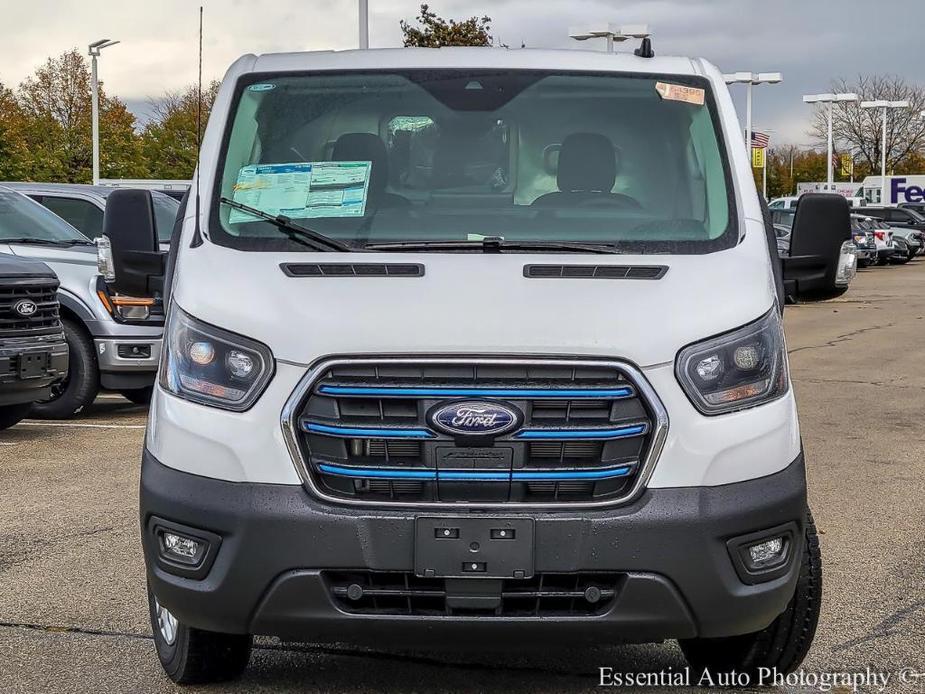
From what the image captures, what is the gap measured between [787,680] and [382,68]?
2.44 m

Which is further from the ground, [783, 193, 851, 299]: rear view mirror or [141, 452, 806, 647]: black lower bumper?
[783, 193, 851, 299]: rear view mirror

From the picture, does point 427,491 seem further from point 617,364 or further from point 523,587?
point 617,364

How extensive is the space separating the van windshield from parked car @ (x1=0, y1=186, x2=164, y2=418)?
6.85 m

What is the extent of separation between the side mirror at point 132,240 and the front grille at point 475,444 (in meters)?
1.36

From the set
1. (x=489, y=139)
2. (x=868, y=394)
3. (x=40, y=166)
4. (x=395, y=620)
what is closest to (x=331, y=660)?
(x=395, y=620)

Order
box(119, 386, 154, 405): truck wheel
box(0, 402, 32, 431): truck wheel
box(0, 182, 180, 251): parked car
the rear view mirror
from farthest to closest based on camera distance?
box(0, 182, 180, 251): parked car < box(119, 386, 154, 405): truck wheel < box(0, 402, 32, 431): truck wheel < the rear view mirror

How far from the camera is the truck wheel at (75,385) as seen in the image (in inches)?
460

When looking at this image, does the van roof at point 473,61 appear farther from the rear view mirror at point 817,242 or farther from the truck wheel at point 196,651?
the truck wheel at point 196,651

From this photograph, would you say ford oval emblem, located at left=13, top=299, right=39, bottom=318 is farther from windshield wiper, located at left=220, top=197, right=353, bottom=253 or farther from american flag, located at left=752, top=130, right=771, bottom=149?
american flag, located at left=752, top=130, right=771, bottom=149

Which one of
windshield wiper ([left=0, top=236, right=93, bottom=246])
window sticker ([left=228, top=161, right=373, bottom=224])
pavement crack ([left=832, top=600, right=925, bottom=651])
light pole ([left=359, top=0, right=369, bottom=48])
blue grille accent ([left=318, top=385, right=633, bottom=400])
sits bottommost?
pavement crack ([left=832, top=600, right=925, bottom=651])

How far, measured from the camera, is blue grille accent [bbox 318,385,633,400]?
3871 mm

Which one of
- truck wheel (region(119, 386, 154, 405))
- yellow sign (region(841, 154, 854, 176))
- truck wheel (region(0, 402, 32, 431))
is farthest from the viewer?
yellow sign (region(841, 154, 854, 176))

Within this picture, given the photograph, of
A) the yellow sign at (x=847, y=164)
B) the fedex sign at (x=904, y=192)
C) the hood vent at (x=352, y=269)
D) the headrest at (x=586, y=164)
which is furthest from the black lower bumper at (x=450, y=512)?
the yellow sign at (x=847, y=164)

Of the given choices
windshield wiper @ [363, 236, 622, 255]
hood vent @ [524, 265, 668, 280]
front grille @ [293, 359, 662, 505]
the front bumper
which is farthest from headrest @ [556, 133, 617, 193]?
the front bumper
